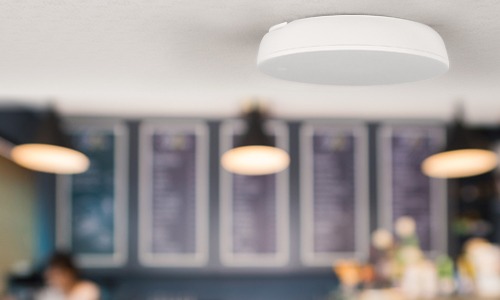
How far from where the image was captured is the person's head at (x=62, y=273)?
3.86m

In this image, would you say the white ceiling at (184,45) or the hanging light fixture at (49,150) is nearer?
the white ceiling at (184,45)

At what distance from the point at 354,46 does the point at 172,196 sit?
152 inches

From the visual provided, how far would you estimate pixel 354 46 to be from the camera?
82cm

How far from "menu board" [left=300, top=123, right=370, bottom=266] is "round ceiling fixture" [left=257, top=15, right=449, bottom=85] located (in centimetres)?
374

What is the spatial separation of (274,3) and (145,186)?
3891mm

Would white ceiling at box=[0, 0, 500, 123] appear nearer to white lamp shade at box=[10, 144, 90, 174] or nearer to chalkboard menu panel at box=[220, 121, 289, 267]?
white lamp shade at box=[10, 144, 90, 174]

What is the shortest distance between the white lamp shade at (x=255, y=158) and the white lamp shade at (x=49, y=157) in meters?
0.80

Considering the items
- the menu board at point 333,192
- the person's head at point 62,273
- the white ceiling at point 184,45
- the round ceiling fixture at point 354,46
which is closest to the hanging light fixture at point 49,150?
the person's head at point 62,273

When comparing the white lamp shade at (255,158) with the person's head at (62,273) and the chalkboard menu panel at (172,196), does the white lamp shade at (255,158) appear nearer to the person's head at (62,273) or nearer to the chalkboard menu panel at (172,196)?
the chalkboard menu panel at (172,196)

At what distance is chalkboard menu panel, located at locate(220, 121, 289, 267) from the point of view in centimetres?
459

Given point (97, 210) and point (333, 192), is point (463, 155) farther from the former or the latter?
point (97, 210)

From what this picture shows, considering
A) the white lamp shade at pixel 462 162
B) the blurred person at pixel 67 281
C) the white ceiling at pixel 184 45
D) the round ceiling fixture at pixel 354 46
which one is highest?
the white lamp shade at pixel 462 162

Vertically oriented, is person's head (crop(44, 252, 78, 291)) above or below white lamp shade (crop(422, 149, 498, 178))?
below

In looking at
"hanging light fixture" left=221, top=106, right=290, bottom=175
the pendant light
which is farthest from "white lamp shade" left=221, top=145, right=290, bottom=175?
the pendant light
